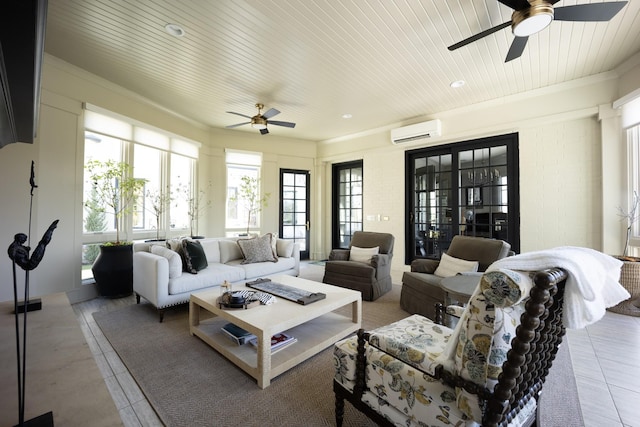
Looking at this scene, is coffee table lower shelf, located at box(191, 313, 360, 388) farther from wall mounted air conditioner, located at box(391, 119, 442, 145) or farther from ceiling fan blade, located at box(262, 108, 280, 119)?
wall mounted air conditioner, located at box(391, 119, 442, 145)

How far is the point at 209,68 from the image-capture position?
3318mm

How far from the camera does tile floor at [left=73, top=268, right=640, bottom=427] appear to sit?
1.60 m

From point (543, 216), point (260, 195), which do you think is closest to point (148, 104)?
point (260, 195)

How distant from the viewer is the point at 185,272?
10.8 feet

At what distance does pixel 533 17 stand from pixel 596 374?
2687mm

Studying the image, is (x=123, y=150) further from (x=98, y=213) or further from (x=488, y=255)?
(x=488, y=255)

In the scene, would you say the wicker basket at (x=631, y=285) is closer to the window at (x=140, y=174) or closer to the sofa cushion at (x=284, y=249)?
the sofa cushion at (x=284, y=249)

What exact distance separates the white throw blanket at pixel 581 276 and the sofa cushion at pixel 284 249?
3.72m

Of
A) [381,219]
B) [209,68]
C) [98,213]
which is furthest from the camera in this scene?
[381,219]

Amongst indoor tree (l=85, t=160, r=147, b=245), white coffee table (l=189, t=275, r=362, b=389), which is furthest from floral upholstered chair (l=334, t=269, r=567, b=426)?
indoor tree (l=85, t=160, r=147, b=245)

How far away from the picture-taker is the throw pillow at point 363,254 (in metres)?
4.07

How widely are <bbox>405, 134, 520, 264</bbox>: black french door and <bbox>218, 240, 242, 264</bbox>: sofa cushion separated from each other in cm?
320

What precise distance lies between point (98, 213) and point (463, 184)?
5.76 meters

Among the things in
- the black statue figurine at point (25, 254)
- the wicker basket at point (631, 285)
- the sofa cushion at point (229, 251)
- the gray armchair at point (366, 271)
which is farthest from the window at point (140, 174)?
the wicker basket at point (631, 285)
